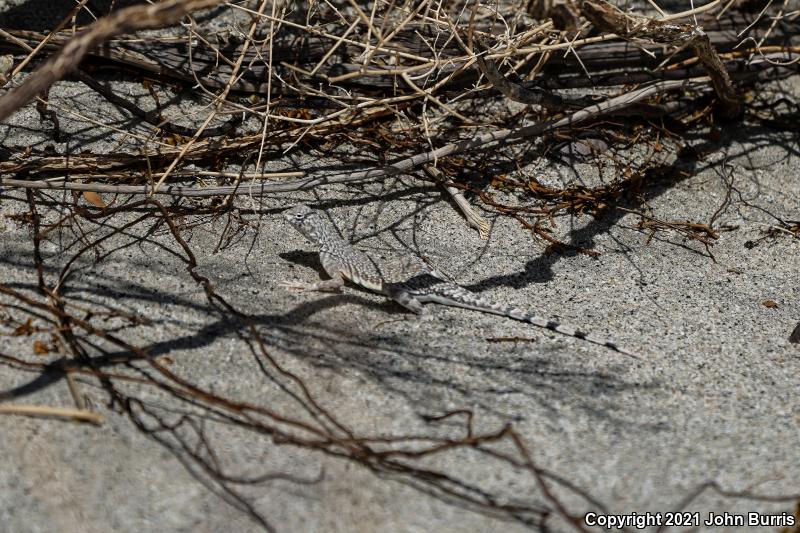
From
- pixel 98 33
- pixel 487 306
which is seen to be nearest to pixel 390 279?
pixel 487 306

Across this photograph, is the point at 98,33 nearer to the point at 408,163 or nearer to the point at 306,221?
the point at 306,221

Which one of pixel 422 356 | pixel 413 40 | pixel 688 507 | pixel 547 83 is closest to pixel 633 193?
pixel 547 83

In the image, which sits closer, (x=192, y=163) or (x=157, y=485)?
(x=157, y=485)

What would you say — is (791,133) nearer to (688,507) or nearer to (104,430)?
(688,507)

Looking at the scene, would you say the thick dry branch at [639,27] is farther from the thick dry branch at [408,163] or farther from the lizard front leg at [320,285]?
the lizard front leg at [320,285]

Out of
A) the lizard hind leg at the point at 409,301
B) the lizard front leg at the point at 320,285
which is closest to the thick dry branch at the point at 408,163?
the lizard front leg at the point at 320,285

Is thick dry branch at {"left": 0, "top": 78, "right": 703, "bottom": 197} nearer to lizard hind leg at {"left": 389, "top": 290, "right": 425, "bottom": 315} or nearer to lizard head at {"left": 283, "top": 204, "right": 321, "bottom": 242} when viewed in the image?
lizard head at {"left": 283, "top": 204, "right": 321, "bottom": 242}

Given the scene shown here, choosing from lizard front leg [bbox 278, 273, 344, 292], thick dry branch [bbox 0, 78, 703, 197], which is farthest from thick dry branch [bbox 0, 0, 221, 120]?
lizard front leg [bbox 278, 273, 344, 292]
